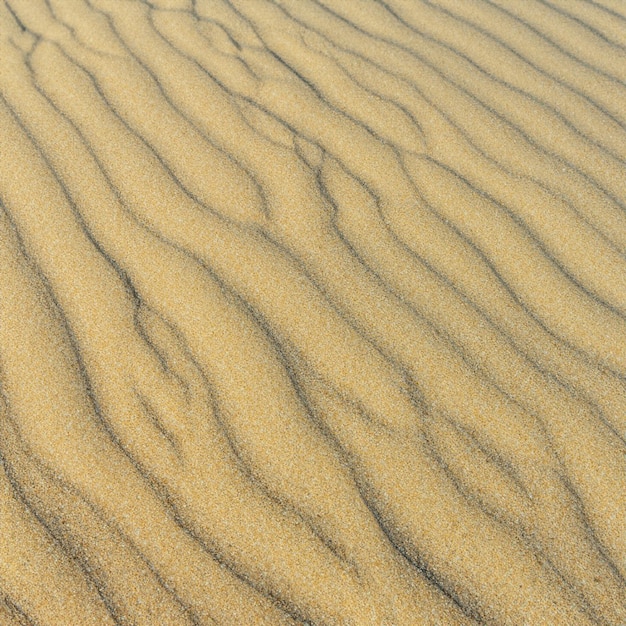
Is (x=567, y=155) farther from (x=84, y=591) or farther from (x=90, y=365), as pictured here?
(x=84, y=591)

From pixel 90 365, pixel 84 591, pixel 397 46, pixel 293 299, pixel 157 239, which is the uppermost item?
pixel 397 46

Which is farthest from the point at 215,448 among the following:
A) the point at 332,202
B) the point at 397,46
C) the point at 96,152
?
the point at 397,46

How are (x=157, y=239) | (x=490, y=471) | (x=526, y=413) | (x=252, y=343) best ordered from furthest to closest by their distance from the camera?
(x=157, y=239)
(x=252, y=343)
(x=526, y=413)
(x=490, y=471)

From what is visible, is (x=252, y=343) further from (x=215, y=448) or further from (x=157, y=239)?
(x=157, y=239)

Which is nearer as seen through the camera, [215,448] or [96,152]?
[215,448]

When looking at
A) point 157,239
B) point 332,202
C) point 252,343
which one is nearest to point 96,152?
point 157,239

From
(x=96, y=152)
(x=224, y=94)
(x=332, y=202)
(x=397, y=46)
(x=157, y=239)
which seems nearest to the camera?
(x=157, y=239)

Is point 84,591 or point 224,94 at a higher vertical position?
point 224,94
